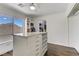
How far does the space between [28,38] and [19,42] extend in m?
0.32

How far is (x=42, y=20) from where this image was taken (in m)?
7.13

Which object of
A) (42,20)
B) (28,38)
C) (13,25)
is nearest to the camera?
(28,38)

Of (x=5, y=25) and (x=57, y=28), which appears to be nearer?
(x=5, y=25)

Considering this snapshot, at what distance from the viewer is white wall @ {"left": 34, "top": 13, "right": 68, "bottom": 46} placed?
5604mm

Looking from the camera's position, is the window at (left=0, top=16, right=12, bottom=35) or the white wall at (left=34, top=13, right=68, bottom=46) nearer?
the window at (left=0, top=16, right=12, bottom=35)

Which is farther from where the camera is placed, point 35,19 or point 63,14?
point 35,19

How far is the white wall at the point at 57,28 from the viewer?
5.60m

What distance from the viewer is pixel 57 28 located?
19.8 feet

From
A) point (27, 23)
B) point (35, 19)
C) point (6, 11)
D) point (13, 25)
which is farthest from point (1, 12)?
point (35, 19)

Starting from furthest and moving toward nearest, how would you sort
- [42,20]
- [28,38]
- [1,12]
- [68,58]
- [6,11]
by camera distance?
[42,20], [6,11], [1,12], [28,38], [68,58]

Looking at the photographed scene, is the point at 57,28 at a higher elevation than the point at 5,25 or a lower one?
lower

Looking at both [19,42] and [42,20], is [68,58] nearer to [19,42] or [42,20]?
[19,42]

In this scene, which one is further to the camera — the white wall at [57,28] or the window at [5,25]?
the white wall at [57,28]

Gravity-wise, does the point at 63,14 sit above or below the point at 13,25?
above
